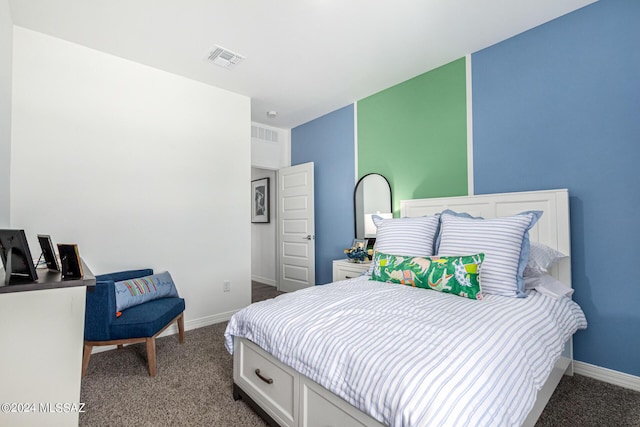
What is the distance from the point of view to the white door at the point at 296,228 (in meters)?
4.32

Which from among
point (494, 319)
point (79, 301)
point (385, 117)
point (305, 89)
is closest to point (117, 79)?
point (305, 89)

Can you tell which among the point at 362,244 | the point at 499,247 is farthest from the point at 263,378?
the point at 362,244

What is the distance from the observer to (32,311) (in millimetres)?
1127

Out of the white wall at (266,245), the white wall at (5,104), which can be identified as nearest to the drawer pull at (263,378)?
the white wall at (5,104)

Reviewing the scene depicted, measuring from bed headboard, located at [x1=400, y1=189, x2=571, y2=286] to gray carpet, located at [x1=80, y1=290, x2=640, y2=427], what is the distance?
73 cm

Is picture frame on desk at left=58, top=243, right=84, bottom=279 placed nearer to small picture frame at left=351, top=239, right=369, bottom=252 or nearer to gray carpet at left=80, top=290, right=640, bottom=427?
gray carpet at left=80, top=290, right=640, bottom=427


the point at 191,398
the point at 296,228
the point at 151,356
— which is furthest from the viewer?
the point at 296,228

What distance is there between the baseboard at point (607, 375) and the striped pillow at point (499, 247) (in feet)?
3.25

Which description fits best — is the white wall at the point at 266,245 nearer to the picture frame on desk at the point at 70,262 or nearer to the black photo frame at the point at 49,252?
the black photo frame at the point at 49,252

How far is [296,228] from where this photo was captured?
4.55 m

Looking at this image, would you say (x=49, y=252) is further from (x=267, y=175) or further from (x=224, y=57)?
(x=267, y=175)

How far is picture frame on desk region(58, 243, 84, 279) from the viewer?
1285mm

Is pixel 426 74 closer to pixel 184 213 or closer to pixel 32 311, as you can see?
pixel 184 213

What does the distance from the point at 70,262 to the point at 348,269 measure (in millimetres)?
2373
